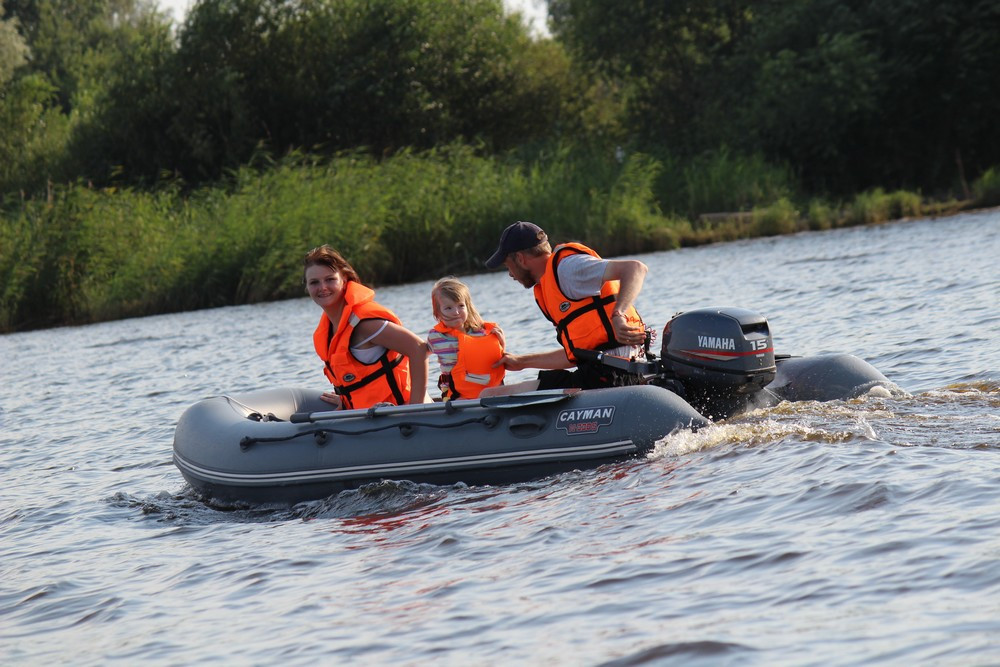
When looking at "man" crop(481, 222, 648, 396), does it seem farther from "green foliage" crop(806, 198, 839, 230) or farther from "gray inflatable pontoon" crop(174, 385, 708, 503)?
"green foliage" crop(806, 198, 839, 230)

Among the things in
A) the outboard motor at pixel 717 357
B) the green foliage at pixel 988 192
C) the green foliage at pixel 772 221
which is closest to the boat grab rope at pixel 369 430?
the outboard motor at pixel 717 357

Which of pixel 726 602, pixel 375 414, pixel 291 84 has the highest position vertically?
pixel 291 84

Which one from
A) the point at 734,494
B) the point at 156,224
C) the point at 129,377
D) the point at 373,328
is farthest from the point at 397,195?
the point at 734,494

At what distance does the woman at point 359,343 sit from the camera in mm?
5648

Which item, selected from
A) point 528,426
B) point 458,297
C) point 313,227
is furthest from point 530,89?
point 528,426

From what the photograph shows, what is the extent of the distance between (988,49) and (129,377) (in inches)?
719

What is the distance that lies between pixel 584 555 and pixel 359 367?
6.52 ft

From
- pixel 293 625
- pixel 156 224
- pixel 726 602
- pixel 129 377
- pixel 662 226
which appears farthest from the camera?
pixel 662 226

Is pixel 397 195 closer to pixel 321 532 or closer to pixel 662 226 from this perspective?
pixel 662 226

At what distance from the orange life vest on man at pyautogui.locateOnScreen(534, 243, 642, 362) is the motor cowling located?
232mm

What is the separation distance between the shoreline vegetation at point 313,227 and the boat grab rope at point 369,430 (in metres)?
10.5

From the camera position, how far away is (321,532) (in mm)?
5094

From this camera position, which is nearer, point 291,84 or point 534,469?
point 534,469

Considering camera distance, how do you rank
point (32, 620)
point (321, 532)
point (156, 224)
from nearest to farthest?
point (32, 620), point (321, 532), point (156, 224)
